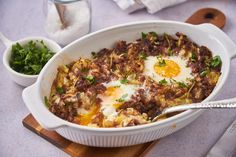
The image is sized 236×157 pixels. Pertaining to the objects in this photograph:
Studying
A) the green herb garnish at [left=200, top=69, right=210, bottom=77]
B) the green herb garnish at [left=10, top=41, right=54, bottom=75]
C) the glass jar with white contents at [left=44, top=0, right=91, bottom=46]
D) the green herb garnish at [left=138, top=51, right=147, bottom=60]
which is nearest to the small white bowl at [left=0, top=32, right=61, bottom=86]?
the green herb garnish at [left=10, top=41, right=54, bottom=75]

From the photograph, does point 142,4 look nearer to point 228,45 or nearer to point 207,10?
point 207,10

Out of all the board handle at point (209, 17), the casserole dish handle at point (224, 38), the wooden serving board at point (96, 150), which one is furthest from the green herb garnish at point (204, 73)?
the board handle at point (209, 17)

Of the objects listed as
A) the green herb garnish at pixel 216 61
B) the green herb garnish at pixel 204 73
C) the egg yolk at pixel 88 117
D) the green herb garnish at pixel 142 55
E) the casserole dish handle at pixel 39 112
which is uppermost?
the green herb garnish at pixel 216 61

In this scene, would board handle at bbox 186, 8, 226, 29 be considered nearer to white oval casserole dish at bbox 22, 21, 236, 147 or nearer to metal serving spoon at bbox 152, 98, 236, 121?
white oval casserole dish at bbox 22, 21, 236, 147

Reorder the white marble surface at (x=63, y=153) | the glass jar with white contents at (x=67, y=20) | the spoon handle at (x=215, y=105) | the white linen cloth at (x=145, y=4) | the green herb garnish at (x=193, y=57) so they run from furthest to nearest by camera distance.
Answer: the white linen cloth at (x=145, y=4)
the glass jar with white contents at (x=67, y=20)
the green herb garnish at (x=193, y=57)
the white marble surface at (x=63, y=153)
the spoon handle at (x=215, y=105)

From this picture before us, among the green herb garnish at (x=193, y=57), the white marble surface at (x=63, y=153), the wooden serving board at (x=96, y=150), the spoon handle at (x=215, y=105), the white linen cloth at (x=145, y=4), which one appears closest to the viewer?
the spoon handle at (x=215, y=105)

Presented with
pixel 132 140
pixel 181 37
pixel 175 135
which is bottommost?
pixel 175 135

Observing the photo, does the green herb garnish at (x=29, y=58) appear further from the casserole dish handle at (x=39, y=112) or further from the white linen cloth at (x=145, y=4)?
the white linen cloth at (x=145, y=4)

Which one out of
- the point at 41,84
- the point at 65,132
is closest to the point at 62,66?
the point at 41,84
